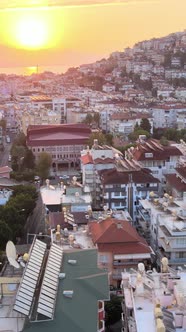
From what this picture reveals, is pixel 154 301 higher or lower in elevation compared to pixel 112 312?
higher

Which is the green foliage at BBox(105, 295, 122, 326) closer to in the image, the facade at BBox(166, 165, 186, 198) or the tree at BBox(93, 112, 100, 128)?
the facade at BBox(166, 165, 186, 198)

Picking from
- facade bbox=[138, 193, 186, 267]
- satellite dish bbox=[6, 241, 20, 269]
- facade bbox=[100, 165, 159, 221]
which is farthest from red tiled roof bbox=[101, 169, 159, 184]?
satellite dish bbox=[6, 241, 20, 269]

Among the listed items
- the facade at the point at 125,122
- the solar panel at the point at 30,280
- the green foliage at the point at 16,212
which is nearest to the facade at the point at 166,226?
the green foliage at the point at 16,212

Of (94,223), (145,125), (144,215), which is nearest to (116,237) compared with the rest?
(94,223)

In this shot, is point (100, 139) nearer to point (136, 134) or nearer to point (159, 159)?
point (136, 134)

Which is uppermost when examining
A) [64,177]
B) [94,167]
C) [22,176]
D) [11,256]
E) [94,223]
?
[11,256]

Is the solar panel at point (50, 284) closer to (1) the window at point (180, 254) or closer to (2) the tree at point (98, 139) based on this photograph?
(1) the window at point (180, 254)
